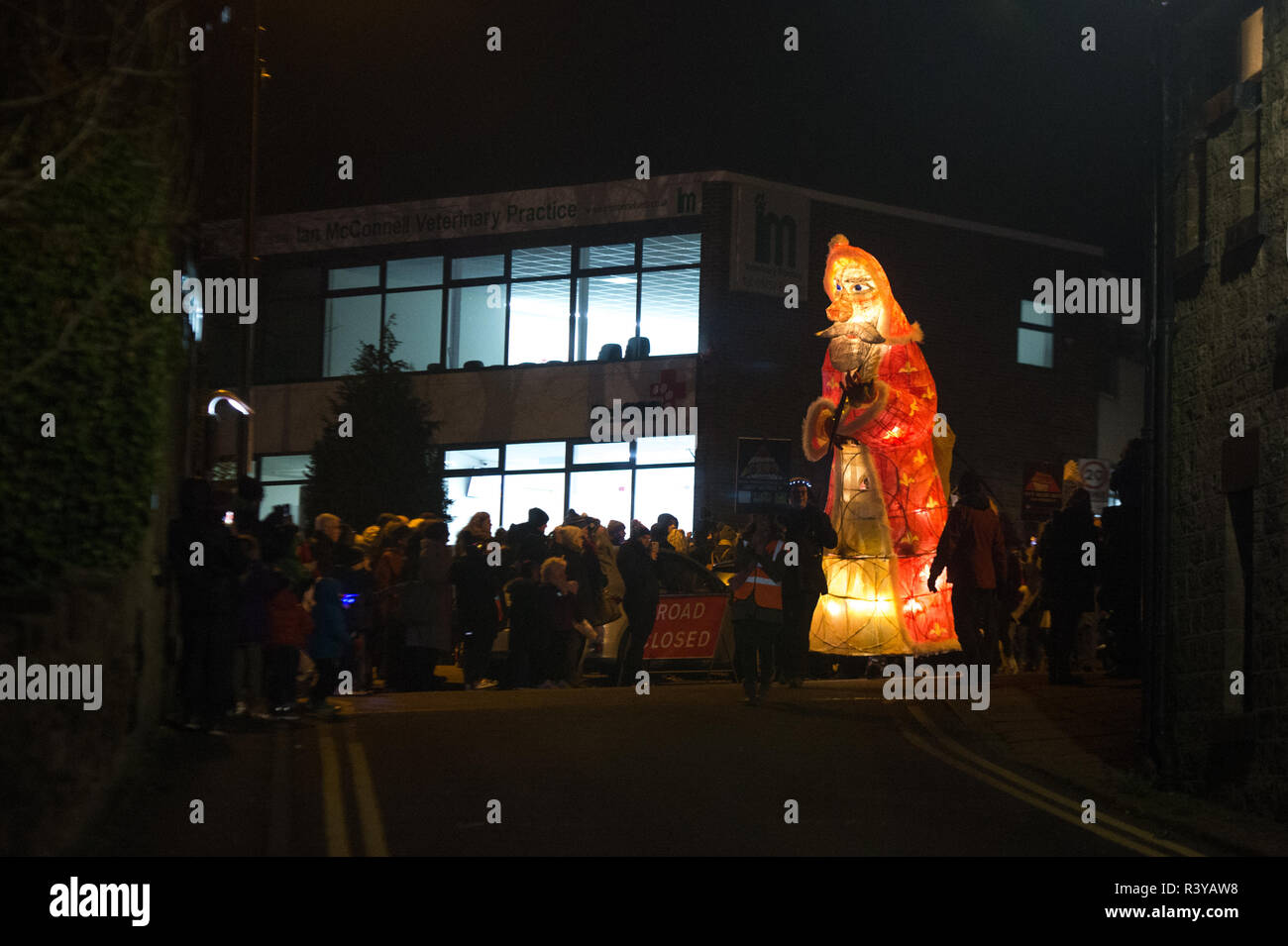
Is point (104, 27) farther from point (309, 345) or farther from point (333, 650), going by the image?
point (309, 345)

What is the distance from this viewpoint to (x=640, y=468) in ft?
115

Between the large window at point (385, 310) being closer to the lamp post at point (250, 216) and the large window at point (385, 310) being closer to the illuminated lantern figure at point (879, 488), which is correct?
the lamp post at point (250, 216)

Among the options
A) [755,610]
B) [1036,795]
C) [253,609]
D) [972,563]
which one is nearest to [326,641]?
→ [253,609]

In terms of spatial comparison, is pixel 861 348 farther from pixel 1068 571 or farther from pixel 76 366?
pixel 76 366

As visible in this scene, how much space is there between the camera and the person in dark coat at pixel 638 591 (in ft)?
63.1

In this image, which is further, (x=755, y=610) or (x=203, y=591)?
(x=755, y=610)

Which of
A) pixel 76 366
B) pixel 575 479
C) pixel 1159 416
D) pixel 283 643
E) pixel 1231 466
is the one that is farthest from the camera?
pixel 575 479

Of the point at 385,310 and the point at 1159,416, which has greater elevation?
the point at 385,310

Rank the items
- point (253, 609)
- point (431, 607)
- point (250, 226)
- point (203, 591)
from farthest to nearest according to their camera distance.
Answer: point (250, 226), point (431, 607), point (253, 609), point (203, 591)

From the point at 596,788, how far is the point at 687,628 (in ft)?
27.9

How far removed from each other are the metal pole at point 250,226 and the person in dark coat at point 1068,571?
1011 cm

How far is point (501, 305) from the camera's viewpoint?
3716 cm

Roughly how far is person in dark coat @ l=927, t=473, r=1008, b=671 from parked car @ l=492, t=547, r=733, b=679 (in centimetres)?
363

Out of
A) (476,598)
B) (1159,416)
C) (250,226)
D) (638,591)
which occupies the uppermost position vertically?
(250,226)
